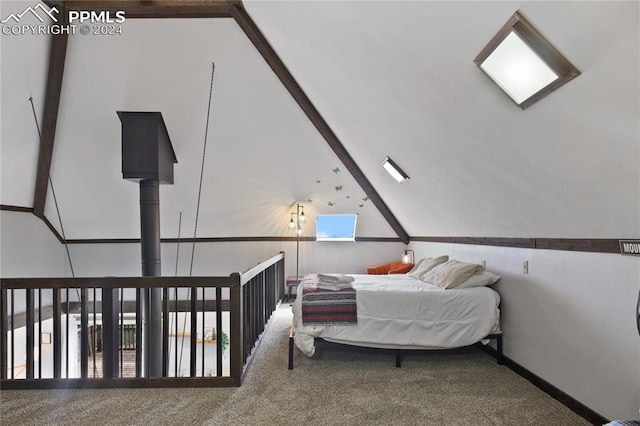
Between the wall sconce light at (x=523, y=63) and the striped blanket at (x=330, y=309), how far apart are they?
6.73 feet

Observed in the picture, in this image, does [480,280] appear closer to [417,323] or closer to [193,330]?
[417,323]

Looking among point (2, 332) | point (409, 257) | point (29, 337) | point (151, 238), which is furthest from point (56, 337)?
point (409, 257)

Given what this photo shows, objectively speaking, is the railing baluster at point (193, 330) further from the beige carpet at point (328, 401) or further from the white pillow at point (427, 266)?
the white pillow at point (427, 266)

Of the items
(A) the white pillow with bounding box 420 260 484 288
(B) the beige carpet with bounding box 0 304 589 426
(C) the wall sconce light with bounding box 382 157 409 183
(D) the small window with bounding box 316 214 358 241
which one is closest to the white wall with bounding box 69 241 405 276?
(D) the small window with bounding box 316 214 358 241

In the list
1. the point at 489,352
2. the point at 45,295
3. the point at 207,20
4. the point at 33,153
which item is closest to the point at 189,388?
the point at 489,352

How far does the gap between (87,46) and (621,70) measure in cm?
493

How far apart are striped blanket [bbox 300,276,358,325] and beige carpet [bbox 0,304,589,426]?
38 centimetres

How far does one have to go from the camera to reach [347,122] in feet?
14.0

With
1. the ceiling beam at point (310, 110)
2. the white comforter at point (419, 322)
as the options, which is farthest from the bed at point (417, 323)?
the ceiling beam at point (310, 110)

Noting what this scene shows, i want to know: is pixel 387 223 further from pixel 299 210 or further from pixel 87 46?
pixel 87 46

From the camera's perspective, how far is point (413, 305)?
10.7 ft

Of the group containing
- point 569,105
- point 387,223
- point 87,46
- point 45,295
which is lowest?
point 45,295

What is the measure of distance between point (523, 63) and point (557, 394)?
216 cm

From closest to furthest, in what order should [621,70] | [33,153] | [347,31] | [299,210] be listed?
[621,70], [347,31], [33,153], [299,210]
